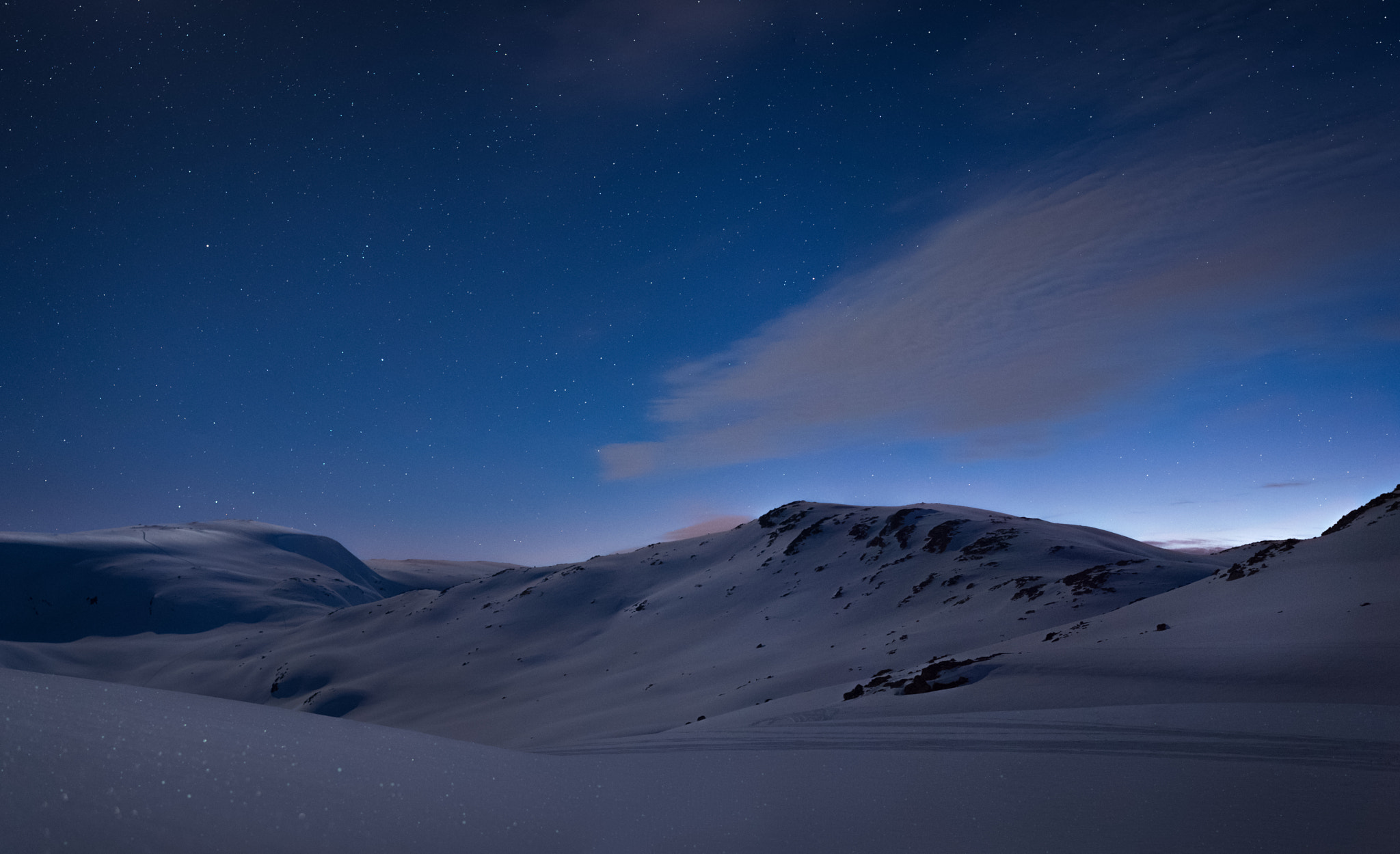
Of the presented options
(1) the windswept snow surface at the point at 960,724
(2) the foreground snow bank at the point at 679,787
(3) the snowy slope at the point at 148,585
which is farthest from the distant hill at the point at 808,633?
(2) the foreground snow bank at the point at 679,787

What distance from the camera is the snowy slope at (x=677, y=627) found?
74.1 feet

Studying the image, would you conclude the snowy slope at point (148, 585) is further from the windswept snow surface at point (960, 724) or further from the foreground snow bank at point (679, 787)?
the foreground snow bank at point (679, 787)

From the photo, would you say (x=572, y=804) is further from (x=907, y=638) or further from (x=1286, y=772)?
(x=907, y=638)

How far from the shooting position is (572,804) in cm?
500

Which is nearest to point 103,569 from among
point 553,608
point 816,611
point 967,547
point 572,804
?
point 553,608

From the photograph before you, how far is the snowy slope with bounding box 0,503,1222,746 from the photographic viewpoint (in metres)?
22.6

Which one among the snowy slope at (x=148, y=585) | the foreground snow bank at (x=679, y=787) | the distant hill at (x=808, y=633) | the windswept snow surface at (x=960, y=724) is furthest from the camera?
the snowy slope at (x=148, y=585)

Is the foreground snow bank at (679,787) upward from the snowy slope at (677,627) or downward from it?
upward

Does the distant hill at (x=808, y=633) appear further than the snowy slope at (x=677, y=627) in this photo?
No

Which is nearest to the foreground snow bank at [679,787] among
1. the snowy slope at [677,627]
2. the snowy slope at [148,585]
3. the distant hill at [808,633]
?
the distant hill at [808,633]

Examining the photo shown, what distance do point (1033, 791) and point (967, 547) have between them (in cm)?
3063

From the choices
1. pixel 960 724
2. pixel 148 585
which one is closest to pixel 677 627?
pixel 960 724

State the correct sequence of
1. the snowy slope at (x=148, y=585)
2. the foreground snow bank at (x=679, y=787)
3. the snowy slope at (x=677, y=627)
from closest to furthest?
the foreground snow bank at (x=679, y=787) < the snowy slope at (x=677, y=627) < the snowy slope at (x=148, y=585)

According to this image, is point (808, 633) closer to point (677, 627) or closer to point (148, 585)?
point (677, 627)
